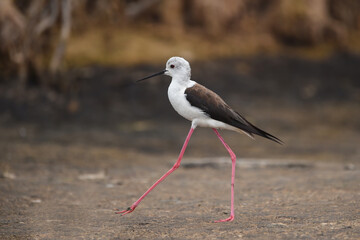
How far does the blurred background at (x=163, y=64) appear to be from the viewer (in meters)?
9.86

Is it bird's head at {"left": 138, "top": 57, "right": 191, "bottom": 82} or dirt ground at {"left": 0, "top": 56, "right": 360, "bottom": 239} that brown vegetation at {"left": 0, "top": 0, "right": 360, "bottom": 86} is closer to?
dirt ground at {"left": 0, "top": 56, "right": 360, "bottom": 239}

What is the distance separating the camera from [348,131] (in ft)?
34.1

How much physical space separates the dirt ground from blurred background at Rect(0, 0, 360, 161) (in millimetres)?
42

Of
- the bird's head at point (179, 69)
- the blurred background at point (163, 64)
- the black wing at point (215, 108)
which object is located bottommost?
the black wing at point (215, 108)

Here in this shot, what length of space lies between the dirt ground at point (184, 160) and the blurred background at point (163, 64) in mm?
42

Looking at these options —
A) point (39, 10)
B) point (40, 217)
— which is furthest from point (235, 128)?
point (39, 10)

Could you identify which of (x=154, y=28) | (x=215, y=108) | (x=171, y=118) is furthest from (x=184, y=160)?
(x=154, y=28)

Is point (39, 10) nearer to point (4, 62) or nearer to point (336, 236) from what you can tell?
point (4, 62)

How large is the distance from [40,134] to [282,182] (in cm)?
477

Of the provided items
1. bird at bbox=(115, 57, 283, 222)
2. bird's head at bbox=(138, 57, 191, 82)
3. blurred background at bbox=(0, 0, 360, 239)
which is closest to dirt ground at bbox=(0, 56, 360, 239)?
blurred background at bbox=(0, 0, 360, 239)

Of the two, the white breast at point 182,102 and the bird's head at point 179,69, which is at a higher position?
the bird's head at point 179,69

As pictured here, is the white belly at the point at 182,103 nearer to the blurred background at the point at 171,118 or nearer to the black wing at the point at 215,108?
the black wing at the point at 215,108

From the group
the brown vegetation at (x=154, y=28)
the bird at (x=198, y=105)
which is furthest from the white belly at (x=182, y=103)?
the brown vegetation at (x=154, y=28)

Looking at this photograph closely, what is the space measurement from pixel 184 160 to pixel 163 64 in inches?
160
